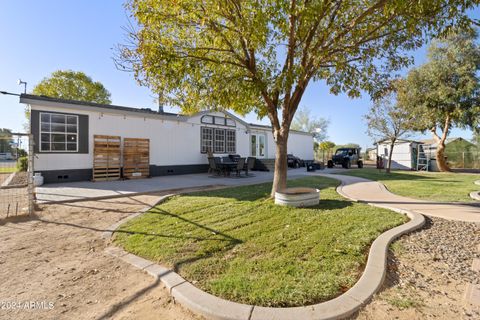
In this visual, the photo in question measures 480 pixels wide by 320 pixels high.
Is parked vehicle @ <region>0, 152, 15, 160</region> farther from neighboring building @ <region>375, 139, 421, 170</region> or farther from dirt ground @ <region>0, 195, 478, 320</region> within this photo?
neighboring building @ <region>375, 139, 421, 170</region>

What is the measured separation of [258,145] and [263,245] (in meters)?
15.9

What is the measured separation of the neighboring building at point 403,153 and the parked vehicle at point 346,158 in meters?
2.62

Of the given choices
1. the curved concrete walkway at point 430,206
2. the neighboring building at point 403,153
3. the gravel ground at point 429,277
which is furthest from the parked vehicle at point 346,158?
the gravel ground at point 429,277

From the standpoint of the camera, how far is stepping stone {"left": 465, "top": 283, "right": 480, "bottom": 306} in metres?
2.16

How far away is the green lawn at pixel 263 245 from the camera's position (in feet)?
7.74

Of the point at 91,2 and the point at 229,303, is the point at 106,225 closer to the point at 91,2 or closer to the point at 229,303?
the point at 229,303

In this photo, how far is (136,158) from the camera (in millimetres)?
11938

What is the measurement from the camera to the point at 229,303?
211cm

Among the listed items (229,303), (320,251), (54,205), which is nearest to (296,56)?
(320,251)

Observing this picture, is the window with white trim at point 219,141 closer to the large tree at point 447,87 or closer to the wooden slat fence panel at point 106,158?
the wooden slat fence panel at point 106,158

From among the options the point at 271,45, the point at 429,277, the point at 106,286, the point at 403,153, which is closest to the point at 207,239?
the point at 106,286

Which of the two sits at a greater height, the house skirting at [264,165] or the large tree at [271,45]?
the large tree at [271,45]

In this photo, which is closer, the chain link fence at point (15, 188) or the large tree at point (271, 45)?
the large tree at point (271, 45)

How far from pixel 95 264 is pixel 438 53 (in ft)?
74.4
